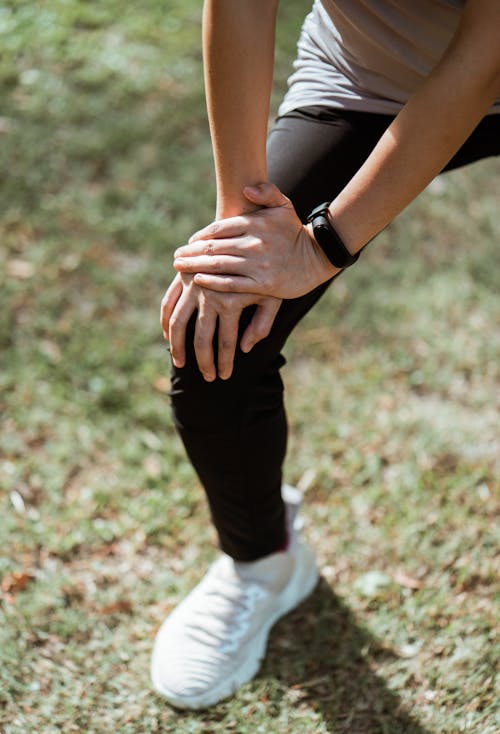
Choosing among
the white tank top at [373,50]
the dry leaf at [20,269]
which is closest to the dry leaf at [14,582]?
the dry leaf at [20,269]

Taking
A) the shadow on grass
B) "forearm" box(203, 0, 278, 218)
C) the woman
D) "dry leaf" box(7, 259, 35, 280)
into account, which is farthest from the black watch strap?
"dry leaf" box(7, 259, 35, 280)

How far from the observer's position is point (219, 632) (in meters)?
1.99

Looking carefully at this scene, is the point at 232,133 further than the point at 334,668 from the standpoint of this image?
No

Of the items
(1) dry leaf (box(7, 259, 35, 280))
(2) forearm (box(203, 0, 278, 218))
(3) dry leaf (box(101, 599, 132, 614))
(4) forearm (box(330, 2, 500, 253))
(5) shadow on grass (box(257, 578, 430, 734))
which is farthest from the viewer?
(1) dry leaf (box(7, 259, 35, 280))

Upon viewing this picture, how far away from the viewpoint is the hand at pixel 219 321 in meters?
1.51

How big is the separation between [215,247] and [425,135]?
17.5 inches

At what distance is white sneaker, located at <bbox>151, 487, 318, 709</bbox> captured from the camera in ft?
6.34

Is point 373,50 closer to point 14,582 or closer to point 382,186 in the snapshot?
point 382,186

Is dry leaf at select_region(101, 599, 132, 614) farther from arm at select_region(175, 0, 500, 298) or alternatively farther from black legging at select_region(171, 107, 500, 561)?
arm at select_region(175, 0, 500, 298)

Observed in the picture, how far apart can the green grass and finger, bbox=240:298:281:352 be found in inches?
38.6

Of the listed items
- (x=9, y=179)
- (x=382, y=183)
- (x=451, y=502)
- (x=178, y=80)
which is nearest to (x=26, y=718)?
(x=451, y=502)

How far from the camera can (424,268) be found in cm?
325

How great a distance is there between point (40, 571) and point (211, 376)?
1.06 m

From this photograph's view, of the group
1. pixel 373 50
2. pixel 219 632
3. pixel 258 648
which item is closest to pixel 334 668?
pixel 258 648
